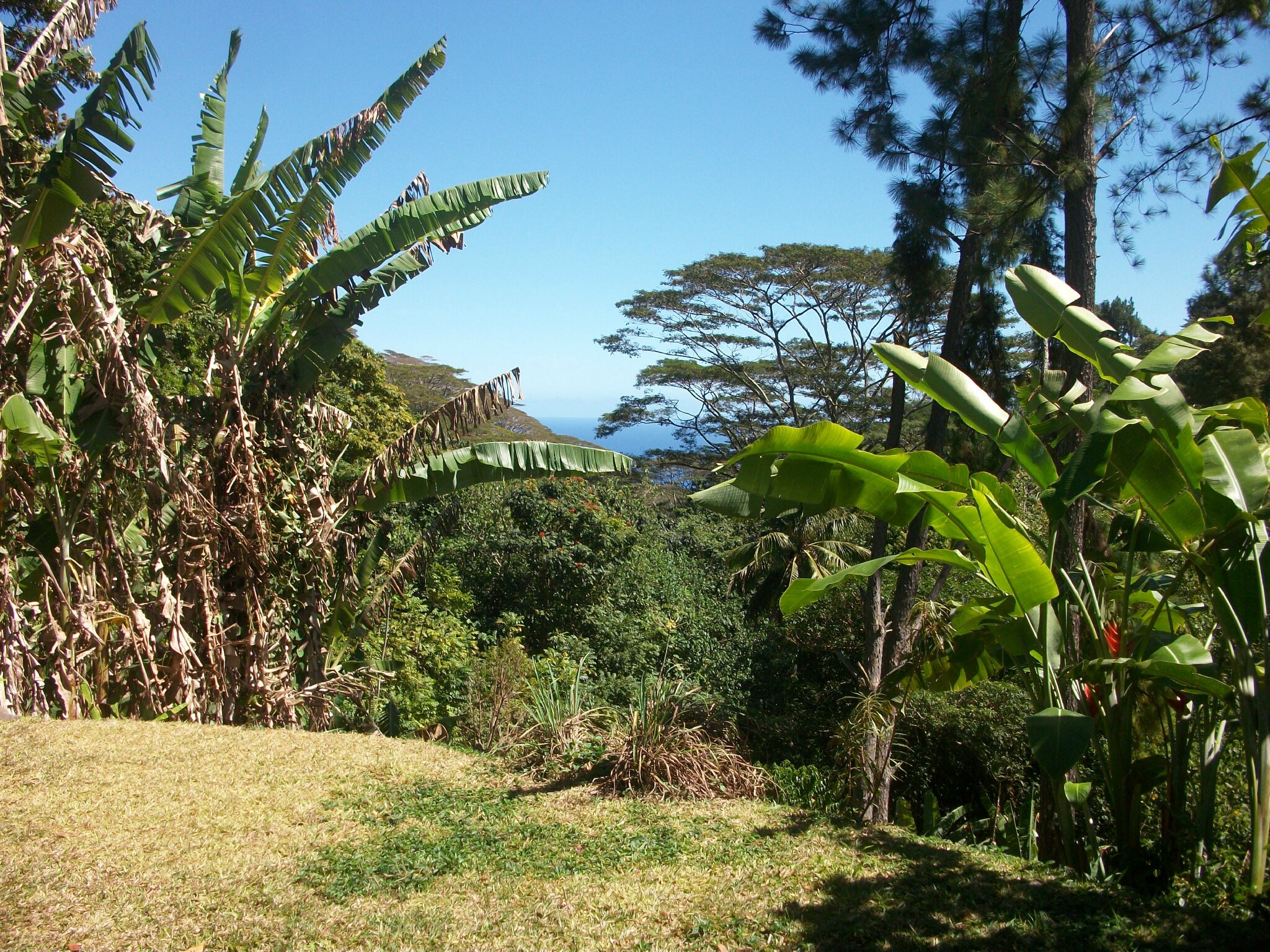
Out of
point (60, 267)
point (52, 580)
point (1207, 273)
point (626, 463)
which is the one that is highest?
point (1207, 273)

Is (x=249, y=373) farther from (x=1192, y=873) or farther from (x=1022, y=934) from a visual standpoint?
(x=1192, y=873)

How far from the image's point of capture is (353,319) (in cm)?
814

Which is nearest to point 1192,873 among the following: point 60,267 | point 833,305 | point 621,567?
point 60,267

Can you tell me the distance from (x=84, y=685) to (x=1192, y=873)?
305 inches

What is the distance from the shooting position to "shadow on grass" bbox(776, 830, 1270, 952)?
3783 mm

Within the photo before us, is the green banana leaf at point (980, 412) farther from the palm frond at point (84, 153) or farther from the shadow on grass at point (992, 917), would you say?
the palm frond at point (84, 153)

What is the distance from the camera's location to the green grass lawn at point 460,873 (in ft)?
12.7

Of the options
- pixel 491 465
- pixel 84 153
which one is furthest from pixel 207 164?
pixel 491 465

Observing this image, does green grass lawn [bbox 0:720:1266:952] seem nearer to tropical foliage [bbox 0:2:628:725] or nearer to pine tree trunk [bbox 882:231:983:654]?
tropical foliage [bbox 0:2:628:725]

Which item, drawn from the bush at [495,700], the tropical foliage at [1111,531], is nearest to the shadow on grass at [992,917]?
the tropical foliage at [1111,531]

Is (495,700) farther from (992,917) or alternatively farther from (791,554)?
(791,554)

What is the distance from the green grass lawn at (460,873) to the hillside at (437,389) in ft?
87.9

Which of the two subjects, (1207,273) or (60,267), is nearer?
(60,267)

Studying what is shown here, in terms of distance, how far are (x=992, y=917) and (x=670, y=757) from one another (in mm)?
2460
